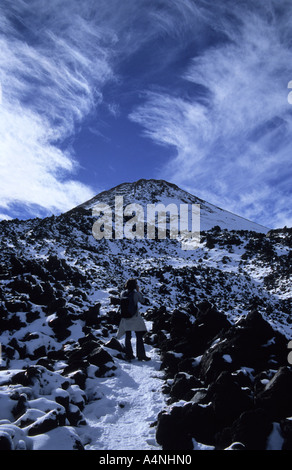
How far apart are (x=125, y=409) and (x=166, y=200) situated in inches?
2311

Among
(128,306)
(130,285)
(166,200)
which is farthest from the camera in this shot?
(166,200)

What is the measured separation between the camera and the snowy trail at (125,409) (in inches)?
185

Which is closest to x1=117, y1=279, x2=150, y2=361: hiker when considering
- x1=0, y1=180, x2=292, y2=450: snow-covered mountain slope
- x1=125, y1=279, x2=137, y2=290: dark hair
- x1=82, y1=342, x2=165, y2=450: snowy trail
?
x1=125, y1=279, x2=137, y2=290: dark hair

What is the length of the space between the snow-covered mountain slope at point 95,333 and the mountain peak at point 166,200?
25066 mm

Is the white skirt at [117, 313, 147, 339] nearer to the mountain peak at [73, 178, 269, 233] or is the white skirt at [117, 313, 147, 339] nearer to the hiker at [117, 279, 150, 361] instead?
the hiker at [117, 279, 150, 361]

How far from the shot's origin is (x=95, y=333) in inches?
410

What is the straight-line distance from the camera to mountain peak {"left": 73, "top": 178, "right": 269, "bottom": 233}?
184 ft

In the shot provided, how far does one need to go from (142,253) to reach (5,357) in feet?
84.3

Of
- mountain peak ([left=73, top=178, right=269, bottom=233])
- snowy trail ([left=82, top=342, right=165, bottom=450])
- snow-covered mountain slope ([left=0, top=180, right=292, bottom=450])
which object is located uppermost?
mountain peak ([left=73, top=178, right=269, bottom=233])

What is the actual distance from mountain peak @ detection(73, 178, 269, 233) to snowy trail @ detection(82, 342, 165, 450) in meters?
41.3

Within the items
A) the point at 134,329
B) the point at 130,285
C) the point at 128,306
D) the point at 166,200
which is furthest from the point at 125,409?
the point at 166,200

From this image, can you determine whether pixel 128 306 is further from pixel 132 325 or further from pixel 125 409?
pixel 125 409
